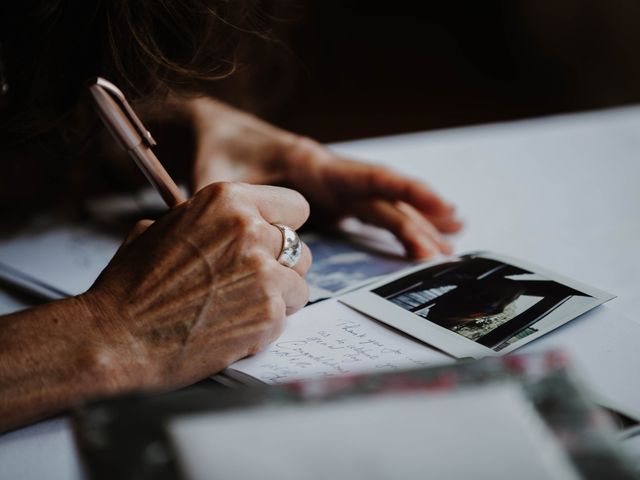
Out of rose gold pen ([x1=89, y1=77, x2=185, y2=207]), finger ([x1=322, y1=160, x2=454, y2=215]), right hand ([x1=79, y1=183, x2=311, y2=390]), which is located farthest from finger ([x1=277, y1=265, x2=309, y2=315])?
finger ([x1=322, y1=160, x2=454, y2=215])

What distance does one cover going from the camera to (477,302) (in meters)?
0.74

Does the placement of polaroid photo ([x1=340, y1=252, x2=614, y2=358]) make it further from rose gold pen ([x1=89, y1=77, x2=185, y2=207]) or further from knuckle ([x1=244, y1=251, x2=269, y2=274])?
rose gold pen ([x1=89, y1=77, x2=185, y2=207])

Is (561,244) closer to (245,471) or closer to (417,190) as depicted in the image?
(417,190)

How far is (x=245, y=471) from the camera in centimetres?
38

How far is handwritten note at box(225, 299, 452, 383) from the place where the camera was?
641mm

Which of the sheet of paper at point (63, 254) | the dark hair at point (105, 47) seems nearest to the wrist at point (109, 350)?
the sheet of paper at point (63, 254)

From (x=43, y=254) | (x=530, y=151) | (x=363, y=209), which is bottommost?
(x=43, y=254)

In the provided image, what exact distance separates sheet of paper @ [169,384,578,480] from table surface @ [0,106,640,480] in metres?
0.19

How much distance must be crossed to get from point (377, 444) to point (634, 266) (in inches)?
23.5

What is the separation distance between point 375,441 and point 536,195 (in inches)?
31.5

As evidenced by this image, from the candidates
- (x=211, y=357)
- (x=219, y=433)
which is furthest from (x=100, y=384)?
(x=219, y=433)

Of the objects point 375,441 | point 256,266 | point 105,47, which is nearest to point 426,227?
point 256,266

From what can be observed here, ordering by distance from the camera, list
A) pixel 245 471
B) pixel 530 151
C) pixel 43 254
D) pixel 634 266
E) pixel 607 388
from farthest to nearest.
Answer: pixel 530 151
pixel 43 254
pixel 634 266
pixel 607 388
pixel 245 471

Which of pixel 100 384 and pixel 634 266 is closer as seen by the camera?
pixel 100 384
